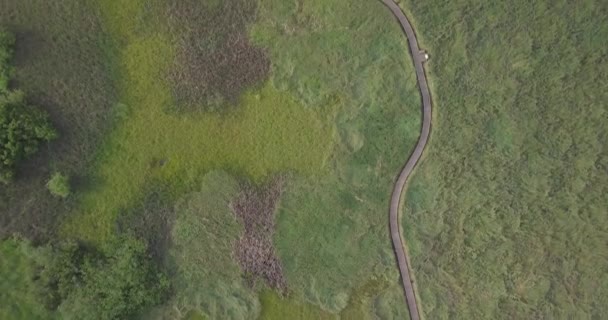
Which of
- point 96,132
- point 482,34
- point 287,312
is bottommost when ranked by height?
point 287,312

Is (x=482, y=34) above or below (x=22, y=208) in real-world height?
above

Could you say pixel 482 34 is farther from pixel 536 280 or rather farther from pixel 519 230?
pixel 536 280

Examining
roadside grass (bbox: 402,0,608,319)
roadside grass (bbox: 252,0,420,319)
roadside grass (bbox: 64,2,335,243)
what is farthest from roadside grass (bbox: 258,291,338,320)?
roadside grass (bbox: 64,2,335,243)

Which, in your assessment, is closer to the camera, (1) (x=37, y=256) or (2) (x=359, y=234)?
(1) (x=37, y=256)

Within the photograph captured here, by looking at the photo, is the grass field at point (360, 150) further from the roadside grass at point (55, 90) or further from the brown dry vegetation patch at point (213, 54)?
the roadside grass at point (55, 90)

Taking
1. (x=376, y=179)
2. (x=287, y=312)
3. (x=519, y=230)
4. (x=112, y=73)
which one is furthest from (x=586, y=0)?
(x=112, y=73)

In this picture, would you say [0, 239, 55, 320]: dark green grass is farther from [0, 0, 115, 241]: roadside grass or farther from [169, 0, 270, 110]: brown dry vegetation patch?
[169, 0, 270, 110]: brown dry vegetation patch

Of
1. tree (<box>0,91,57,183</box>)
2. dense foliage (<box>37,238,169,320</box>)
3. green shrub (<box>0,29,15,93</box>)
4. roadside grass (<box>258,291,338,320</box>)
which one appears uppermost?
green shrub (<box>0,29,15,93</box>)
